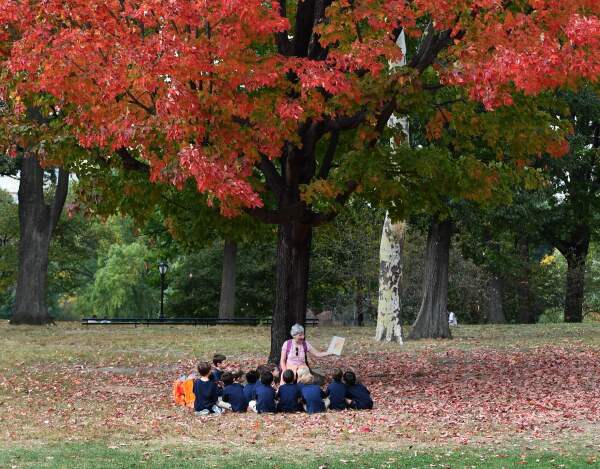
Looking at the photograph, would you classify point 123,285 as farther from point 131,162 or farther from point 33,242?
point 131,162

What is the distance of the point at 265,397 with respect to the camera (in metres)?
14.6

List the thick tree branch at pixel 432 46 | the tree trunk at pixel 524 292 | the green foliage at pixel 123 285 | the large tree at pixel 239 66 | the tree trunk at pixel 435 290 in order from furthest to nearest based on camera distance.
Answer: the green foliage at pixel 123 285, the tree trunk at pixel 524 292, the tree trunk at pixel 435 290, the thick tree branch at pixel 432 46, the large tree at pixel 239 66

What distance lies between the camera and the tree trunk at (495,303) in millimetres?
50531

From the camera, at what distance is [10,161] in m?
41.6

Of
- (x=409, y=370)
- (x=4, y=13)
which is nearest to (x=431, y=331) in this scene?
(x=409, y=370)

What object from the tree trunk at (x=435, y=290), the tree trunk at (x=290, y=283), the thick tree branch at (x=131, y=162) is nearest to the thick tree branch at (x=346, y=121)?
the tree trunk at (x=290, y=283)

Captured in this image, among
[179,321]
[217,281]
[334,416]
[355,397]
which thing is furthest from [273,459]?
[217,281]

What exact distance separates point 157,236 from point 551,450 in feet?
132

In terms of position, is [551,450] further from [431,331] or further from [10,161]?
[10,161]

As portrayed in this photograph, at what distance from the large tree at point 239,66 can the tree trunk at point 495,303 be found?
34488mm

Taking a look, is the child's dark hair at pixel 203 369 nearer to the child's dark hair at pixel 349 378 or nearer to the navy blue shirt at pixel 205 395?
the navy blue shirt at pixel 205 395

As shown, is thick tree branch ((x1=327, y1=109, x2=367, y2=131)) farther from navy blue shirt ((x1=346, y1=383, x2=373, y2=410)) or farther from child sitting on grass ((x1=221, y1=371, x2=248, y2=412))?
child sitting on grass ((x1=221, y1=371, x2=248, y2=412))

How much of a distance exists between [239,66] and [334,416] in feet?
18.4

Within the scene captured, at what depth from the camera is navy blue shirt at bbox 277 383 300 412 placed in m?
14.7
